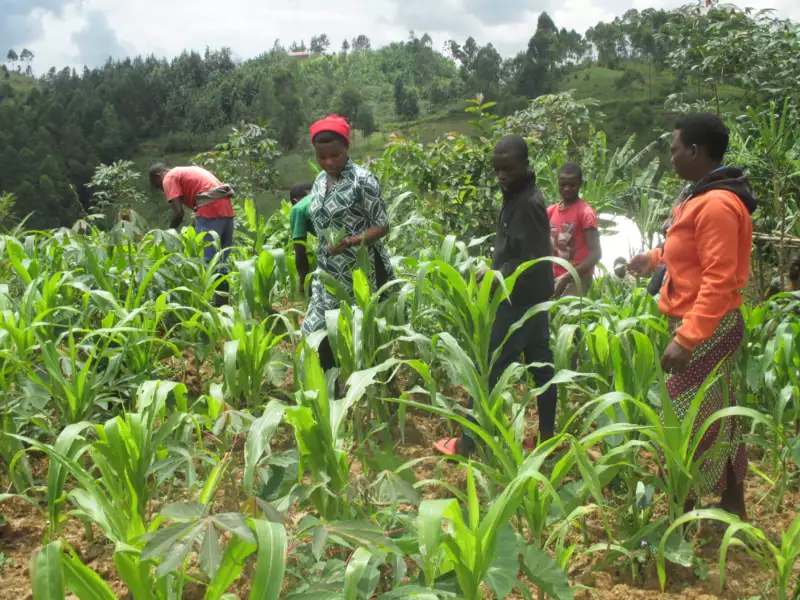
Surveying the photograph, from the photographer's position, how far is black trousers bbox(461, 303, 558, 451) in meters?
2.49

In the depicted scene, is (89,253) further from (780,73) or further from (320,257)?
(780,73)

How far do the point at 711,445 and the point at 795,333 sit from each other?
564 millimetres

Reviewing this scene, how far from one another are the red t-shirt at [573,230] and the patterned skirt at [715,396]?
1435 mm

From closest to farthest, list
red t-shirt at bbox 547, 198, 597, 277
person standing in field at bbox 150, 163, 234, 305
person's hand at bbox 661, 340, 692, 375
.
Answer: person's hand at bbox 661, 340, 692, 375
red t-shirt at bbox 547, 198, 597, 277
person standing in field at bbox 150, 163, 234, 305

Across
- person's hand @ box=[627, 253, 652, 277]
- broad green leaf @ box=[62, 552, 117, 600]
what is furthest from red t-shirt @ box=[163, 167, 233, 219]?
broad green leaf @ box=[62, 552, 117, 600]

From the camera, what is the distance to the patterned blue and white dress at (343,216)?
2.71m

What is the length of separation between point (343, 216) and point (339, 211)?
3 cm

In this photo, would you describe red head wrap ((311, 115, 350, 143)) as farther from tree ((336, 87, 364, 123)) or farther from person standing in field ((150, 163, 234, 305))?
tree ((336, 87, 364, 123))

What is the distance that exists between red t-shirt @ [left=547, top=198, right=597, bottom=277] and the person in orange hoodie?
133 cm

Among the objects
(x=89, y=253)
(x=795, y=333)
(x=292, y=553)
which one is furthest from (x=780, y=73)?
(x=292, y=553)

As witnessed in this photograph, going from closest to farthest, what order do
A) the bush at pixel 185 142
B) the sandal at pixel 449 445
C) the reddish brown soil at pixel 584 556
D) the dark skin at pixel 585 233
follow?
1. the reddish brown soil at pixel 584 556
2. the sandal at pixel 449 445
3. the dark skin at pixel 585 233
4. the bush at pixel 185 142

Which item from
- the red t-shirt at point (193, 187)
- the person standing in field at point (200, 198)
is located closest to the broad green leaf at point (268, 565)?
the person standing in field at point (200, 198)

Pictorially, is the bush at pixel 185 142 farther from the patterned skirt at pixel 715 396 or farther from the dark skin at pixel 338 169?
the patterned skirt at pixel 715 396

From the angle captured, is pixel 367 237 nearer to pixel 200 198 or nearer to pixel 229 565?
pixel 229 565
